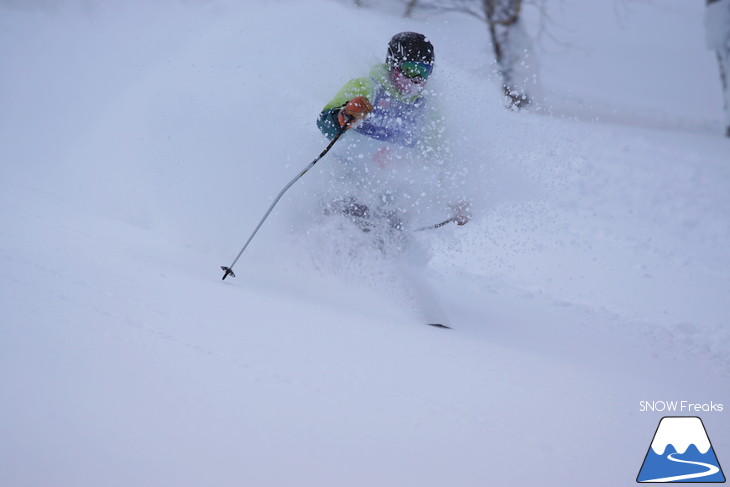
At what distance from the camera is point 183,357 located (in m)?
2.03

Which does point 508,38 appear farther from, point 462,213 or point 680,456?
point 680,456

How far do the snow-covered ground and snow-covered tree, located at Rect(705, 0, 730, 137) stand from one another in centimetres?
102

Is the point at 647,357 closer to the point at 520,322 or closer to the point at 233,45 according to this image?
the point at 520,322

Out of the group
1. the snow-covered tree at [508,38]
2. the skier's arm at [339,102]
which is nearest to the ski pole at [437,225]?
the skier's arm at [339,102]

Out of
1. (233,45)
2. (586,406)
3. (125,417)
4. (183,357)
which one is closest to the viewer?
(125,417)

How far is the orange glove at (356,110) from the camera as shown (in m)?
3.28

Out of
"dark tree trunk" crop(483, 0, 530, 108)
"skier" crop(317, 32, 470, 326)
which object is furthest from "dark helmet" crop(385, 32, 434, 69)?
"dark tree trunk" crop(483, 0, 530, 108)

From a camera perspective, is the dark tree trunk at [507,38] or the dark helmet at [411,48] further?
the dark tree trunk at [507,38]

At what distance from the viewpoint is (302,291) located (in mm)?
3461

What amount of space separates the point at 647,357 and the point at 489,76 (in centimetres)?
732

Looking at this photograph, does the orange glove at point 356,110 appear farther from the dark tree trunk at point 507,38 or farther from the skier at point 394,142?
the dark tree trunk at point 507,38

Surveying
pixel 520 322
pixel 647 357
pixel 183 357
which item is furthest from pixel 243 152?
pixel 647 357

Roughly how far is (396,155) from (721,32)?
25.6 ft

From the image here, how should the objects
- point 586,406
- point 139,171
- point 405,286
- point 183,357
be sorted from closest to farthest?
1. point 183,357
2. point 586,406
3. point 405,286
4. point 139,171
